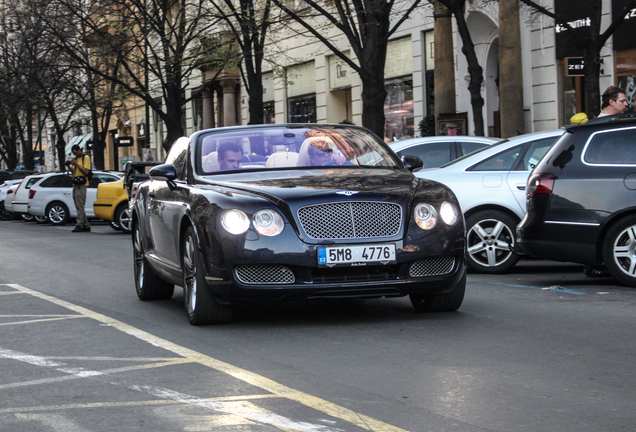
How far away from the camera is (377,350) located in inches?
241

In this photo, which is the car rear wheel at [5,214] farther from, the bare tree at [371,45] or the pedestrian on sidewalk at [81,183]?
the bare tree at [371,45]

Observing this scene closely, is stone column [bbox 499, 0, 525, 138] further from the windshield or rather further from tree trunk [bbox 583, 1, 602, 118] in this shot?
the windshield

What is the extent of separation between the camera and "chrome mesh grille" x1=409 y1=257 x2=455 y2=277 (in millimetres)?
7070

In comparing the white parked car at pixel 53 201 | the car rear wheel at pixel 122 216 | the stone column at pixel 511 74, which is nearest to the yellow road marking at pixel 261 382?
the car rear wheel at pixel 122 216

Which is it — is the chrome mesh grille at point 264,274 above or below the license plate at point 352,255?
below

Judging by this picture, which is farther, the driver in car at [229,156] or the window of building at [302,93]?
the window of building at [302,93]

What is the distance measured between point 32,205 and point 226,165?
73.3ft

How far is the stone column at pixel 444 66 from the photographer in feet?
87.5

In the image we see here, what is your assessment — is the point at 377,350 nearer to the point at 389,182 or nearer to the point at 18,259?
the point at 389,182

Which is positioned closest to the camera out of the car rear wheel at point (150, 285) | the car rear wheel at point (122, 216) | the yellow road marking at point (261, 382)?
the yellow road marking at point (261, 382)

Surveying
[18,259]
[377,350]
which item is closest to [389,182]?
[377,350]

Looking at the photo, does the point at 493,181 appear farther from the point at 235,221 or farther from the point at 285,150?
the point at 235,221

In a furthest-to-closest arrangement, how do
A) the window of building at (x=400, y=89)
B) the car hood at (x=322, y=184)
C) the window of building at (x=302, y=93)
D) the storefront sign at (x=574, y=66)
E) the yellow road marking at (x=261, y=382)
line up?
the window of building at (x=302, y=93), the window of building at (x=400, y=89), the storefront sign at (x=574, y=66), the car hood at (x=322, y=184), the yellow road marking at (x=261, y=382)

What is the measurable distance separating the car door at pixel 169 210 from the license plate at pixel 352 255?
1.35 m
